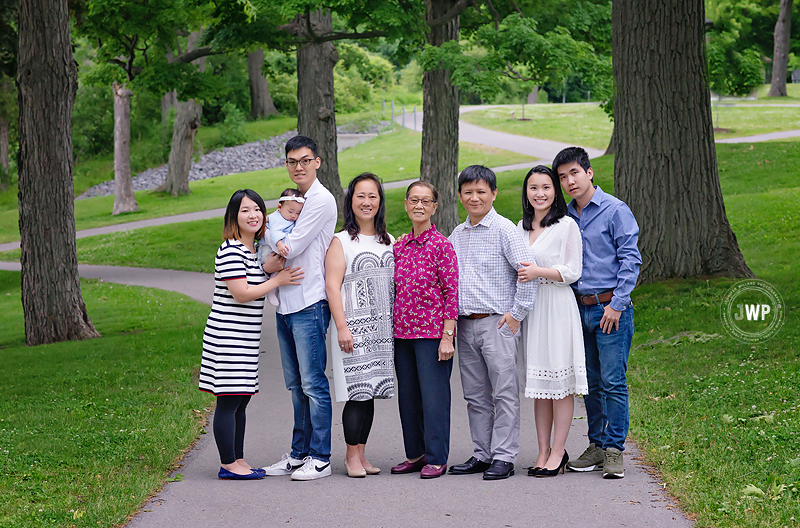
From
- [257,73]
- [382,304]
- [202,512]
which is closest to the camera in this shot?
[202,512]

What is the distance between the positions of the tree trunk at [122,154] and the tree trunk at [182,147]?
2.33 metres

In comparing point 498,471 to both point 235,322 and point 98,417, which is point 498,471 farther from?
point 98,417

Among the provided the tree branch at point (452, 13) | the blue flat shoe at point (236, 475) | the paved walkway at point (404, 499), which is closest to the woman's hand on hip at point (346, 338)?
the paved walkway at point (404, 499)

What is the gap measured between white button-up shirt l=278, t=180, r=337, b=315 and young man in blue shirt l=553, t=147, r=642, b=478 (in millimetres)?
1500

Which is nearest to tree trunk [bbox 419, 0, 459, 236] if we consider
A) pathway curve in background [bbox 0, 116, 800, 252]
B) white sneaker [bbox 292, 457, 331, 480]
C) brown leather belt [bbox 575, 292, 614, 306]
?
pathway curve in background [bbox 0, 116, 800, 252]

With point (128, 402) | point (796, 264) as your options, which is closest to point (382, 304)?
point (128, 402)

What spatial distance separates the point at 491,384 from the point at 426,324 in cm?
62

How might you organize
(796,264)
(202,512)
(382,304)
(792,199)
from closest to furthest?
(202,512) → (382,304) → (796,264) → (792,199)

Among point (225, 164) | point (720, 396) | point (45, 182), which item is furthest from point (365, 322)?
point (225, 164)

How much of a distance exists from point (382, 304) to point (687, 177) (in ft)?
21.4

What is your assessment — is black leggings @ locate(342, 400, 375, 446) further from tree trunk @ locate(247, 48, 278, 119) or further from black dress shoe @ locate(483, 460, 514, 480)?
tree trunk @ locate(247, 48, 278, 119)

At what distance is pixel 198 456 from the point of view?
6.00 metres

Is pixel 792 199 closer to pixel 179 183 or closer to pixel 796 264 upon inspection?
pixel 796 264

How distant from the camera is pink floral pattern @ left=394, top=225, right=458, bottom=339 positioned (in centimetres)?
522
